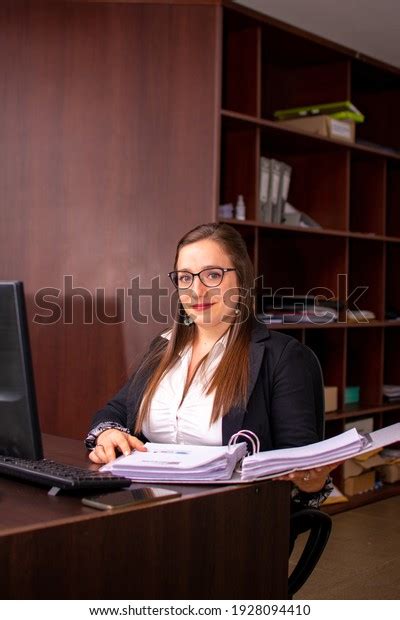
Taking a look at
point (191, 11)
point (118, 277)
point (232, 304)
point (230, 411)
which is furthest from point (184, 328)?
point (191, 11)

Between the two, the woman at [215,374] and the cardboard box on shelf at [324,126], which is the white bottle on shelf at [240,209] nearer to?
the cardboard box on shelf at [324,126]

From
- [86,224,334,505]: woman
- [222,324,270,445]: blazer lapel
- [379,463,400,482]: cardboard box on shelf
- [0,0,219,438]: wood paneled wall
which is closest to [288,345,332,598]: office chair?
[86,224,334,505]: woman

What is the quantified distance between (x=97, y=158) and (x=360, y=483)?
241 centimetres

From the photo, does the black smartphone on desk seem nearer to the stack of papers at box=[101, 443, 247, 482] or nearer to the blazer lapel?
the stack of papers at box=[101, 443, 247, 482]

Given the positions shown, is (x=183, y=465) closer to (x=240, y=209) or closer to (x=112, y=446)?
(x=112, y=446)

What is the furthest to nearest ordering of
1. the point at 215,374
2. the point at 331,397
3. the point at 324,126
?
the point at 331,397
the point at 324,126
the point at 215,374

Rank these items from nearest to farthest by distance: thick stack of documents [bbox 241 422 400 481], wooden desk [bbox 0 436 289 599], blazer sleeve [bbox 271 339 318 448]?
wooden desk [bbox 0 436 289 599] → thick stack of documents [bbox 241 422 400 481] → blazer sleeve [bbox 271 339 318 448]

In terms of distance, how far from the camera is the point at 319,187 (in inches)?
186

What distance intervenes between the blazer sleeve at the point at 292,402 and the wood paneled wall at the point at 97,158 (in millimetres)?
1744

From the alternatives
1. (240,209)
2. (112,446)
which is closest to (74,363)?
(240,209)

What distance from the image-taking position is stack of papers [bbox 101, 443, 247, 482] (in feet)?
5.27

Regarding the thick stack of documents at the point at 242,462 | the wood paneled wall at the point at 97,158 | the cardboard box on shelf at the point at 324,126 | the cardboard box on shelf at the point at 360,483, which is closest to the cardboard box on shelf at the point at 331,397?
the cardboard box on shelf at the point at 360,483
